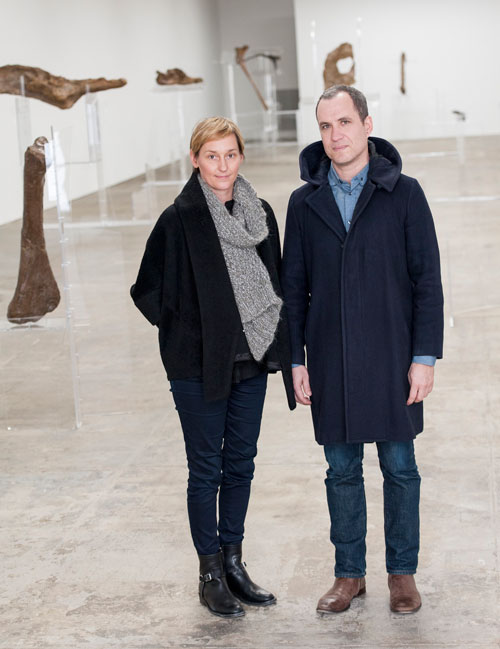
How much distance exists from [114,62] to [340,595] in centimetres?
1382

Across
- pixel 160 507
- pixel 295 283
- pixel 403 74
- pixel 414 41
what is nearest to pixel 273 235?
pixel 295 283

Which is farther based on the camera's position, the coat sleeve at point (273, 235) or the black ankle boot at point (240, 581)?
the black ankle boot at point (240, 581)

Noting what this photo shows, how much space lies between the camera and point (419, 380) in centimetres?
275

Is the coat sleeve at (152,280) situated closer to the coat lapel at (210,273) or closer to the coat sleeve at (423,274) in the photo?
the coat lapel at (210,273)

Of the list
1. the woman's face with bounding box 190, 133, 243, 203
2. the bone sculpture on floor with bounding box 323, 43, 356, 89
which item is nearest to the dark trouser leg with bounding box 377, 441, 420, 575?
the woman's face with bounding box 190, 133, 243, 203

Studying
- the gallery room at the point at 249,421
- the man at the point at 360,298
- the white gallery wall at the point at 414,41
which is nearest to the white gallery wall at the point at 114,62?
the gallery room at the point at 249,421

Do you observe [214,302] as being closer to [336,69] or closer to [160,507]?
[160,507]

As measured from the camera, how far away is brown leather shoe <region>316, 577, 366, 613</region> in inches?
115

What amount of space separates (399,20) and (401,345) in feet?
62.4

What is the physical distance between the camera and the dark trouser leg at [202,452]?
9.25 ft

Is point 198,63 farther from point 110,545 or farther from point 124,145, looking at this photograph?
point 110,545

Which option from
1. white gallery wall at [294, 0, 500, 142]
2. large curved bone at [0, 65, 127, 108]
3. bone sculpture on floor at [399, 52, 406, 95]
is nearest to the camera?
large curved bone at [0, 65, 127, 108]

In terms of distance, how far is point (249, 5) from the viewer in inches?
933

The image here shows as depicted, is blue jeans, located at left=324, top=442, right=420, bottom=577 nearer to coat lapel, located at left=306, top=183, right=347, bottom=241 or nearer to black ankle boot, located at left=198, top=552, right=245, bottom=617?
black ankle boot, located at left=198, top=552, right=245, bottom=617
